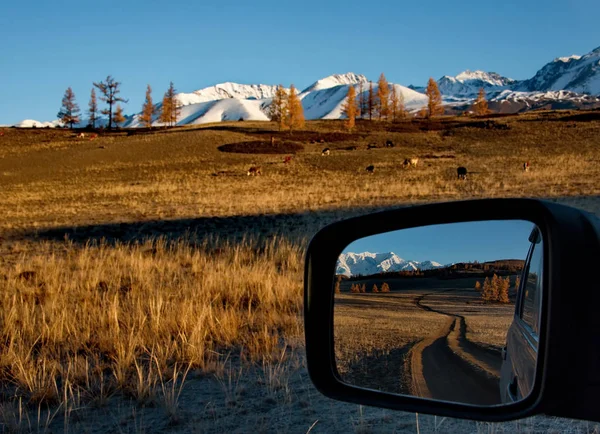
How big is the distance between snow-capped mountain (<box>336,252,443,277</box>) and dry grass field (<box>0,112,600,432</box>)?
5.13ft

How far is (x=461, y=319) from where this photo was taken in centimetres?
162

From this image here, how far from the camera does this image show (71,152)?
4925cm

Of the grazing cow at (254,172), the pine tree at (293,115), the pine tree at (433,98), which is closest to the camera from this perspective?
the grazing cow at (254,172)

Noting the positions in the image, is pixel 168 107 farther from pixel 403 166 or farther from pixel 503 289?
pixel 503 289

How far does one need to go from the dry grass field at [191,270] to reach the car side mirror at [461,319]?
56.8 inches

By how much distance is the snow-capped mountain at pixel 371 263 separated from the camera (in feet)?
6.15

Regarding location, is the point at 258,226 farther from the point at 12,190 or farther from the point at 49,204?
the point at 12,190

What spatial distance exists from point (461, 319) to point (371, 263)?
0.48m

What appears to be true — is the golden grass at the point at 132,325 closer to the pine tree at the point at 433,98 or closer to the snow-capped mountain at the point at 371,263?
the snow-capped mountain at the point at 371,263

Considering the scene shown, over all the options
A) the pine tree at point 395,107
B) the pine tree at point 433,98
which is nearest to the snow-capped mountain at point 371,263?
the pine tree at point 433,98

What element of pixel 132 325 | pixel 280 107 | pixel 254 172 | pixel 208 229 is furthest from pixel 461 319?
pixel 280 107

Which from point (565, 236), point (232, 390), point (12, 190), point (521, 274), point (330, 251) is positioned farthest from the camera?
point (12, 190)

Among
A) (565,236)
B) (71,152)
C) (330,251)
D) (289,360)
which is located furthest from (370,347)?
(71,152)

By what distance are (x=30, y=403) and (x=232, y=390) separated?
135cm
